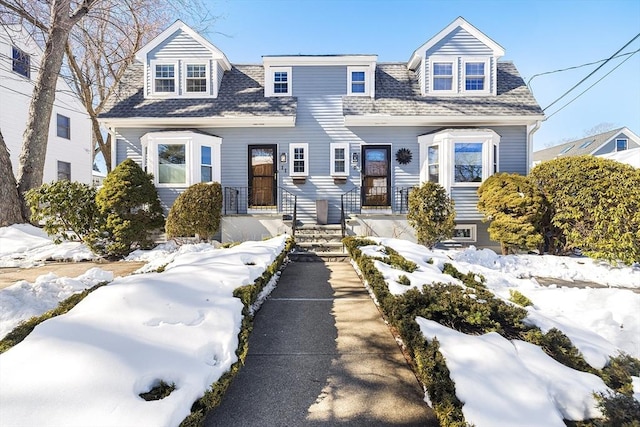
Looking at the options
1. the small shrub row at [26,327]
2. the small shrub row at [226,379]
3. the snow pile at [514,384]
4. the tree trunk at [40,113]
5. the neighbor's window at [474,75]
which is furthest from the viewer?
the neighbor's window at [474,75]

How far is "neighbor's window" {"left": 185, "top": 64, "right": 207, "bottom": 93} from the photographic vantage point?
10.8 m

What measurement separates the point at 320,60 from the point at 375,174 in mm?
4407

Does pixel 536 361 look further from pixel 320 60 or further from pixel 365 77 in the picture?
pixel 320 60

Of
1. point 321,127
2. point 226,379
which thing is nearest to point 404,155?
point 321,127

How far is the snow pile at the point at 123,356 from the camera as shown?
1626 millimetres

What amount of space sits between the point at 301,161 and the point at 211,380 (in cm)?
904

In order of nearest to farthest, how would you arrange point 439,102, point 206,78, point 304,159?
point 439,102 < point 304,159 < point 206,78

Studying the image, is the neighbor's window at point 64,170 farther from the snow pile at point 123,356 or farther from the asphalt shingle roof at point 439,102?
the snow pile at point 123,356

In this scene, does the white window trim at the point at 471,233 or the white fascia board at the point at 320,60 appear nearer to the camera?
the white window trim at the point at 471,233

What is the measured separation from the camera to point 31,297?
3852mm

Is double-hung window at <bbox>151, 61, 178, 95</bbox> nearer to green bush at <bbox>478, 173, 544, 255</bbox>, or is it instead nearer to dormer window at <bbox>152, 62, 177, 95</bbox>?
dormer window at <bbox>152, 62, 177, 95</bbox>

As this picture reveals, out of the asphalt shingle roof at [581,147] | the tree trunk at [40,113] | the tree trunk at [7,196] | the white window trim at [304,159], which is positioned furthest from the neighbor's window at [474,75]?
the asphalt shingle roof at [581,147]

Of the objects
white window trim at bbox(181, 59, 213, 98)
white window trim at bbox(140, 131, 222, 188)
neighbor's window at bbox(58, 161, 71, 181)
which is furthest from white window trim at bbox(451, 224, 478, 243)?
neighbor's window at bbox(58, 161, 71, 181)

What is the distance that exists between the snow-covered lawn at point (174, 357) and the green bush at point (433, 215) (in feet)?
14.6
